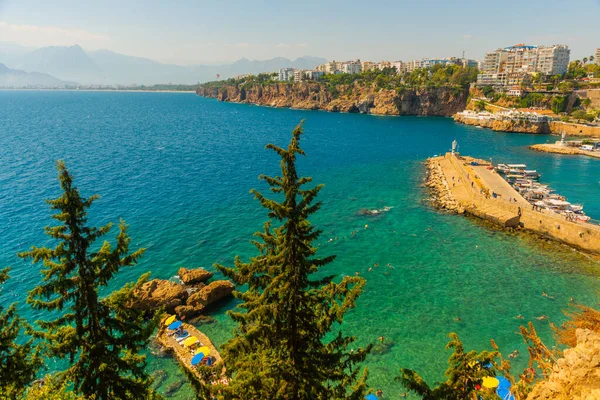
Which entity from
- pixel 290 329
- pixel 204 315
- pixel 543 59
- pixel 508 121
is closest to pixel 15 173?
pixel 204 315

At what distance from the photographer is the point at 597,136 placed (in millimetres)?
103250

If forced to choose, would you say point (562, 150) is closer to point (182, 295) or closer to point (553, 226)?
point (553, 226)

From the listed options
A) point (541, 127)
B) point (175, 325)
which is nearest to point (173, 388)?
point (175, 325)

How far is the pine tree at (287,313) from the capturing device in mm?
11508

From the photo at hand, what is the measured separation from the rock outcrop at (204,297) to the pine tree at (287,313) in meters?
18.0

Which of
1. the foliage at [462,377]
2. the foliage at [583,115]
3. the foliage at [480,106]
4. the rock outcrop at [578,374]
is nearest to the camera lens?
the rock outcrop at [578,374]

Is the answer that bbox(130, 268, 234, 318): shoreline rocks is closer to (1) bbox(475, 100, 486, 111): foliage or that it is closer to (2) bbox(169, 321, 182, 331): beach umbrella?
(2) bbox(169, 321, 182, 331): beach umbrella

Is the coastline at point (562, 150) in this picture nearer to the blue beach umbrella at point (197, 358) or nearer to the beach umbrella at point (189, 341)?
the beach umbrella at point (189, 341)

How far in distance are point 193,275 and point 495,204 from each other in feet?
135

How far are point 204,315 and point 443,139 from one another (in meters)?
101

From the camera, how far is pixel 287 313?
12305mm

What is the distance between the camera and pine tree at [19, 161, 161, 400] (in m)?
10.5

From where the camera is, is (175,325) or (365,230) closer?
(175,325)

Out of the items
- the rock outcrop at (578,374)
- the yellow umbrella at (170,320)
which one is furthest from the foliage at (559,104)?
the yellow umbrella at (170,320)
